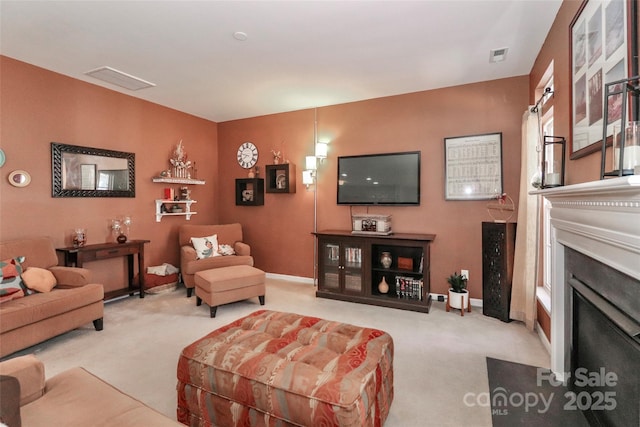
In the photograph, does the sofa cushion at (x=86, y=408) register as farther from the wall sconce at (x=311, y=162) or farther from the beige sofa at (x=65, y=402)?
the wall sconce at (x=311, y=162)

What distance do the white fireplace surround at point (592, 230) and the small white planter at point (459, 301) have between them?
1.26m

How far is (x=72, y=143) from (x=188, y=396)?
135 inches

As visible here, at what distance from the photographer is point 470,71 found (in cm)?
337

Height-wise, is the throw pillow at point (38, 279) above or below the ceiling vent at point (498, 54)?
below

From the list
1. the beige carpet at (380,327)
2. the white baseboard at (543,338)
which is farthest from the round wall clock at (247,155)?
the white baseboard at (543,338)

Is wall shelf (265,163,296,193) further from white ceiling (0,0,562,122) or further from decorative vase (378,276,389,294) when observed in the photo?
decorative vase (378,276,389,294)

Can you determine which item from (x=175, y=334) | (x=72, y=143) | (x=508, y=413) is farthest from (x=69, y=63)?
(x=508, y=413)

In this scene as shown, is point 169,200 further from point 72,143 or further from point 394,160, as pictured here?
point 394,160

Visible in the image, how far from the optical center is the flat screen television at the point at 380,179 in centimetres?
395

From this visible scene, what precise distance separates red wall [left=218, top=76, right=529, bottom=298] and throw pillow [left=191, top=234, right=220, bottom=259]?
35.8 inches

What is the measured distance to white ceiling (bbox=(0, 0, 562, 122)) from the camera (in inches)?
91.1

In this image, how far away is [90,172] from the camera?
374 centimetres

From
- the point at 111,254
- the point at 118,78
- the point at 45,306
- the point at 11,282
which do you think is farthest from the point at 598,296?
the point at 118,78

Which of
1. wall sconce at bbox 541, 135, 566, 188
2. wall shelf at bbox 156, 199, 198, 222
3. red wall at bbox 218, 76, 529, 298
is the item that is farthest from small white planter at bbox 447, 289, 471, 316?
wall shelf at bbox 156, 199, 198, 222
